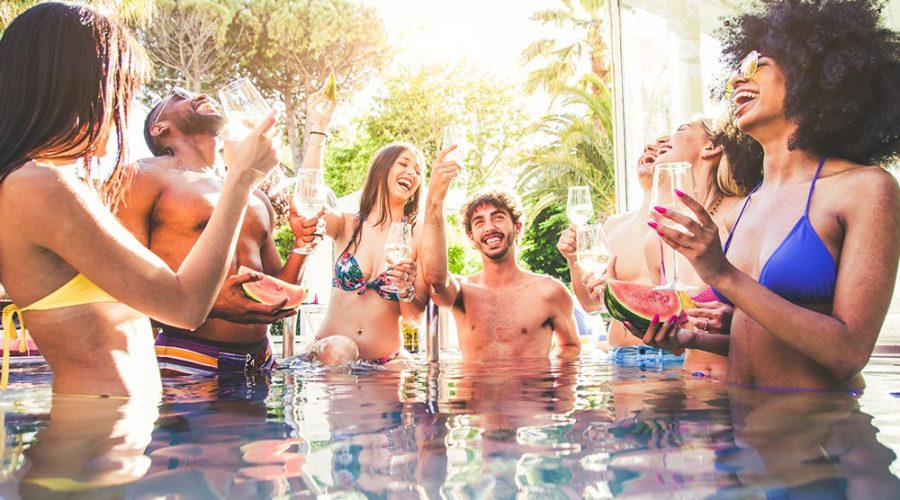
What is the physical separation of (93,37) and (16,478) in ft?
5.16

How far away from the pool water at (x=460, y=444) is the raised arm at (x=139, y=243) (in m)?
0.37

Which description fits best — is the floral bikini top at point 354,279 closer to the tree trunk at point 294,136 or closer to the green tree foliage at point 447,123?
the tree trunk at point 294,136

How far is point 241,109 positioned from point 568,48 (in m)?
28.8

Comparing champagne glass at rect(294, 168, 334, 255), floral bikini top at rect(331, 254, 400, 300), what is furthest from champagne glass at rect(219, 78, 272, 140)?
floral bikini top at rect(331, 254, 400, 300)

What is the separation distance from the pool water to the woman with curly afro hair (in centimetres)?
23

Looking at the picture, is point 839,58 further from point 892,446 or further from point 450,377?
point 450,377

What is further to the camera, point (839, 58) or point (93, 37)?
point (839, 58)

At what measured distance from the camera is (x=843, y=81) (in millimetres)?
2963

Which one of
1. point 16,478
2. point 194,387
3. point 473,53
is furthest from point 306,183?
point 473,53

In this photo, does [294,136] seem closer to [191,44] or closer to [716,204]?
[191,44]

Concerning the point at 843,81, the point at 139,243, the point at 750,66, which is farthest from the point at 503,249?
the point at 139,243

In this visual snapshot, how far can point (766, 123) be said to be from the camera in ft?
10.1

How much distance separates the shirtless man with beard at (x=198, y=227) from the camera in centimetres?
378

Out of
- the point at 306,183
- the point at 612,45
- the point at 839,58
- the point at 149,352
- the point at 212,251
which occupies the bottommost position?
the point at 149,352
